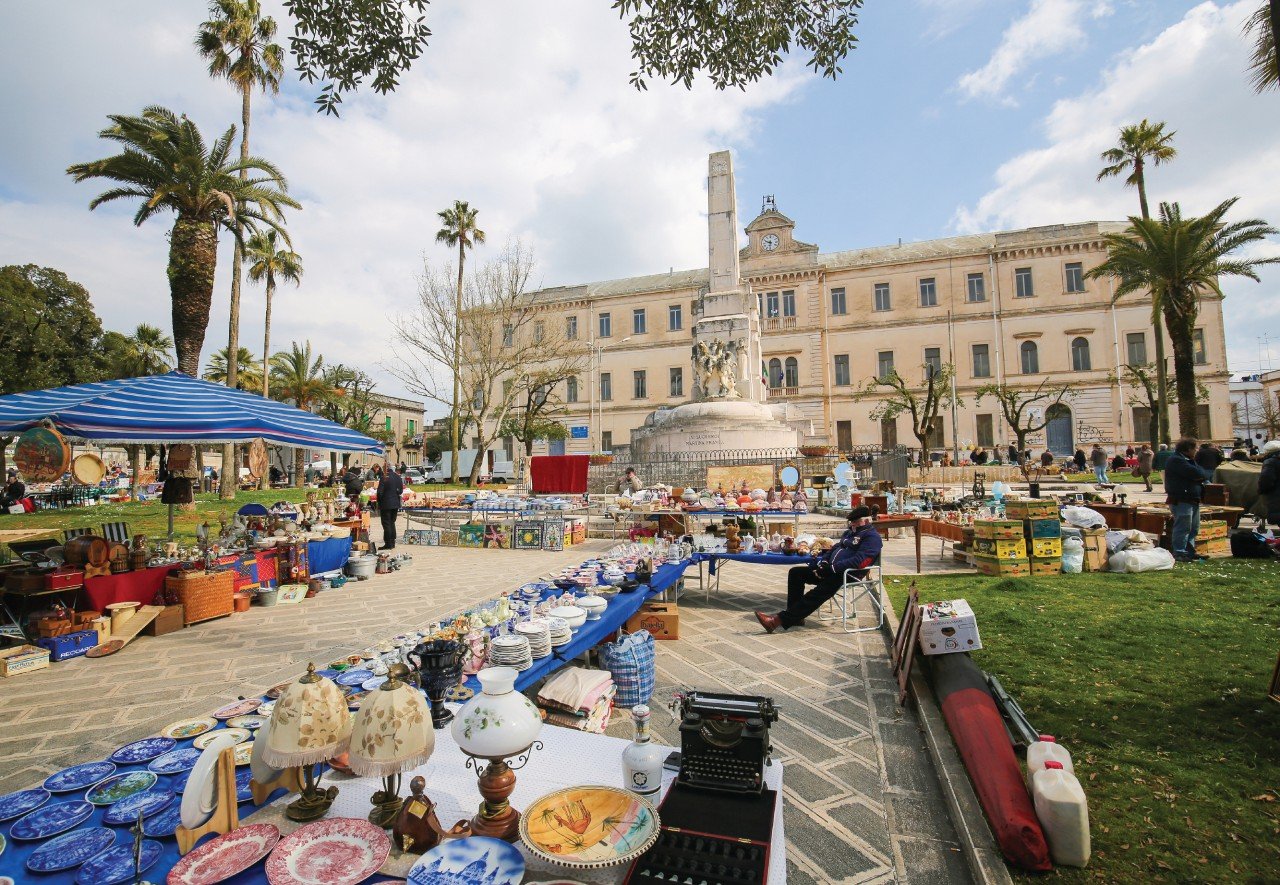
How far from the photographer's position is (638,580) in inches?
235

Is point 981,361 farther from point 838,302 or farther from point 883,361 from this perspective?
point 838,302

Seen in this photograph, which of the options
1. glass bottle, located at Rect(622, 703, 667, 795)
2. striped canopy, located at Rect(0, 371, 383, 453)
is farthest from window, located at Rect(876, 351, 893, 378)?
glass bottle, located at Rect(622, 703, 667, 795)

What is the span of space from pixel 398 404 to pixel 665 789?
69551 millimetres

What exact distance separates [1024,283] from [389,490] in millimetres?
41097

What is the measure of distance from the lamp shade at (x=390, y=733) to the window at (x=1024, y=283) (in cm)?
4257

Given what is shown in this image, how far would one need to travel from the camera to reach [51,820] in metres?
2.06

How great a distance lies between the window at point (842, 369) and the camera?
41.3m

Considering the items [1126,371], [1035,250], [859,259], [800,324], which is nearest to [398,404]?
[800,324]

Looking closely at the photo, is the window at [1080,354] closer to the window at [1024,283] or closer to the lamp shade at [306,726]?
the window at [1024,283]

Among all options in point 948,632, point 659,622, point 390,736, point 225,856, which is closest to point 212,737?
point 225,856

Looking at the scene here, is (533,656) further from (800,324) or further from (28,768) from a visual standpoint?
(800,324)

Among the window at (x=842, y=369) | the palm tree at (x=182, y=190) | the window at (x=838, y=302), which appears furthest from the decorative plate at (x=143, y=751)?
the window at (x=838, y=302)

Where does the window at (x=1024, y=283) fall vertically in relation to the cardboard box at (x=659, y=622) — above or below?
above

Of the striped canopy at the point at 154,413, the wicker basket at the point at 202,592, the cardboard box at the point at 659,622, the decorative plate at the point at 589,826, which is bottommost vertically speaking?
the cardboard box at the point at 659,622
